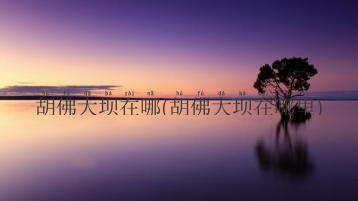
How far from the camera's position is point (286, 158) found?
17031 millimetres

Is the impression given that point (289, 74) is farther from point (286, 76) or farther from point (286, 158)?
point (286, 158)

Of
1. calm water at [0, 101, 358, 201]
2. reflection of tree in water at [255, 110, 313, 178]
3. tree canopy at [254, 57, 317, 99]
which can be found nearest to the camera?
calm water at [0, 101, 358, 201]

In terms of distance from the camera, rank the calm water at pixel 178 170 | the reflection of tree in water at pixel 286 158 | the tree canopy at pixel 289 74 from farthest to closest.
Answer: the tree canopy at pixel 289 74
the reflection of tree in water at pixel 286 158
the calm water at pixel 178 170

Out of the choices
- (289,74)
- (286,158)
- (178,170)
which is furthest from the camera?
(289,74)

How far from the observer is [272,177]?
41.9 ft

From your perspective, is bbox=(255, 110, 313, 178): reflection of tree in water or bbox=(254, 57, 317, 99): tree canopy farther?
bbox=(254, 57, 317, 99): tree canopy

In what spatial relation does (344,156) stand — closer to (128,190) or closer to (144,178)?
(144,178)

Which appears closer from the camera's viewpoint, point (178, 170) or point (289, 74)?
point (178, 170)

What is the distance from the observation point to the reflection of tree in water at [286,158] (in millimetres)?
14078

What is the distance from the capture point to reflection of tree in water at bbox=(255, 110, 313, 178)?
14078 mm

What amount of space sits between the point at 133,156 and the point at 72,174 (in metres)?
4.96

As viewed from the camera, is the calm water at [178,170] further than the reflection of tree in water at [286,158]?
No

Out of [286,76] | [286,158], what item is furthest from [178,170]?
[286,76]

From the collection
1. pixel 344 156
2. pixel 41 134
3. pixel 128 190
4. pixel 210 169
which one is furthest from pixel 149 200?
pixel 41 134
